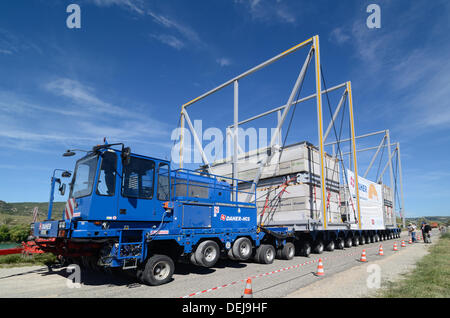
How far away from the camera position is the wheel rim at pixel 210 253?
8247 millimetres

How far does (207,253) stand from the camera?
27.2 ft

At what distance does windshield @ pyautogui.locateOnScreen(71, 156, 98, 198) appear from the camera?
6598 millimetres

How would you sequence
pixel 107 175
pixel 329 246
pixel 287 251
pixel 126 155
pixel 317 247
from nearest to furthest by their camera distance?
pixel 126 155, pixel 107 175, pixel 287 251, pixel 317 247, pixel 329 246

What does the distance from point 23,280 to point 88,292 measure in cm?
296

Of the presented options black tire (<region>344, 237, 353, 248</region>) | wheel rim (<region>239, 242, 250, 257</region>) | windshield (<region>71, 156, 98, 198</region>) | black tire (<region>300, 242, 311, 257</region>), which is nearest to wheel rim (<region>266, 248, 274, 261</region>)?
wheel rim (<region>239, 242, 250, 257</region>)

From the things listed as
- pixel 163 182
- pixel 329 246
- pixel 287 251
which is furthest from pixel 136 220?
pixel 329 246

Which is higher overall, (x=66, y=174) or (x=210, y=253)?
(x=66, y=174)

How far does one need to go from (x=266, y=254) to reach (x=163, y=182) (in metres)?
5.26

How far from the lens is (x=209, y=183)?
952 centimetres

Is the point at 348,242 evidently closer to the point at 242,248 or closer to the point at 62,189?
the point at 242,248

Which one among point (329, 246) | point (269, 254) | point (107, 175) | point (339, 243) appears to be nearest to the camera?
point (107, 175)

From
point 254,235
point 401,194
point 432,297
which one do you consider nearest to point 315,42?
point 254,235

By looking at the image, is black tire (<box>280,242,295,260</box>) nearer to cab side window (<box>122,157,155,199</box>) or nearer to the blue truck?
the blue truck

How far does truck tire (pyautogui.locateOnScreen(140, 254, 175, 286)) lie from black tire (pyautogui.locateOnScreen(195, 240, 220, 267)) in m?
1.03
